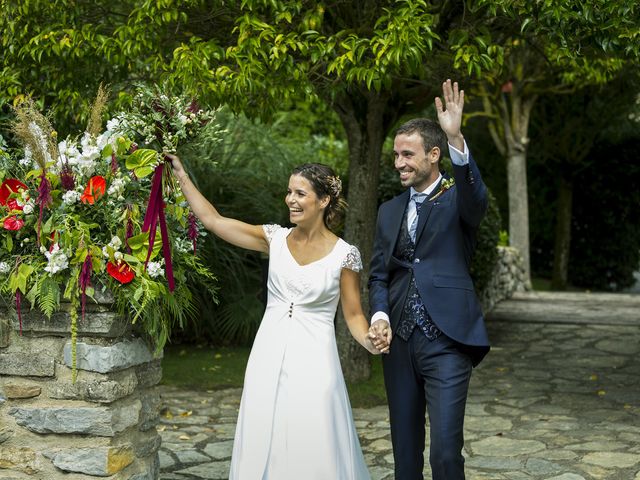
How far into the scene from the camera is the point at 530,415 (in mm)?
6809

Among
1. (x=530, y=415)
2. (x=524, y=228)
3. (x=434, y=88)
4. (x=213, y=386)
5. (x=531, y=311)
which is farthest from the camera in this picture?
(x=524, y=228)

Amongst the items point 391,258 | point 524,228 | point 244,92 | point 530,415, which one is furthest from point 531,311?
point 391,258

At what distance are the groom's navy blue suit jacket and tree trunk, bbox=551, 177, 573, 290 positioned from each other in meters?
13.2

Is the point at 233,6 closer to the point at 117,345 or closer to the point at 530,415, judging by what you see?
the point at 117,345

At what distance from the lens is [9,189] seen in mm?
3916

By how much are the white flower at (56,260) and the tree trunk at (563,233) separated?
13902 mm

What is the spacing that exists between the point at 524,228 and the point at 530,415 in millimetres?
9476

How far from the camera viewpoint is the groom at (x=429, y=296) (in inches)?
147

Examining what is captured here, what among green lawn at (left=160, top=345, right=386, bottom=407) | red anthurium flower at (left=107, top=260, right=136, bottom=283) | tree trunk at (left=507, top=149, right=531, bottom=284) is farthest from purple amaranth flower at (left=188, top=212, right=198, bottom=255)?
tree trunk at (left=507, top=149, right=531, bottom=284)

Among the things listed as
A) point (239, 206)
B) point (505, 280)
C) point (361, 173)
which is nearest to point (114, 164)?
point (361, 173)

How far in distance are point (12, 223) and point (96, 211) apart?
13.9 inches

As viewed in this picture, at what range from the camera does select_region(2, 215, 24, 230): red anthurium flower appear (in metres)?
3.86

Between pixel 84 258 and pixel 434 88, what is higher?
pixel 434 88

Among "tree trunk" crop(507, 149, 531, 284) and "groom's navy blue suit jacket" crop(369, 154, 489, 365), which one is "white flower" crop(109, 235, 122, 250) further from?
"tree trunk" crop(507, 149, 531, 284)
